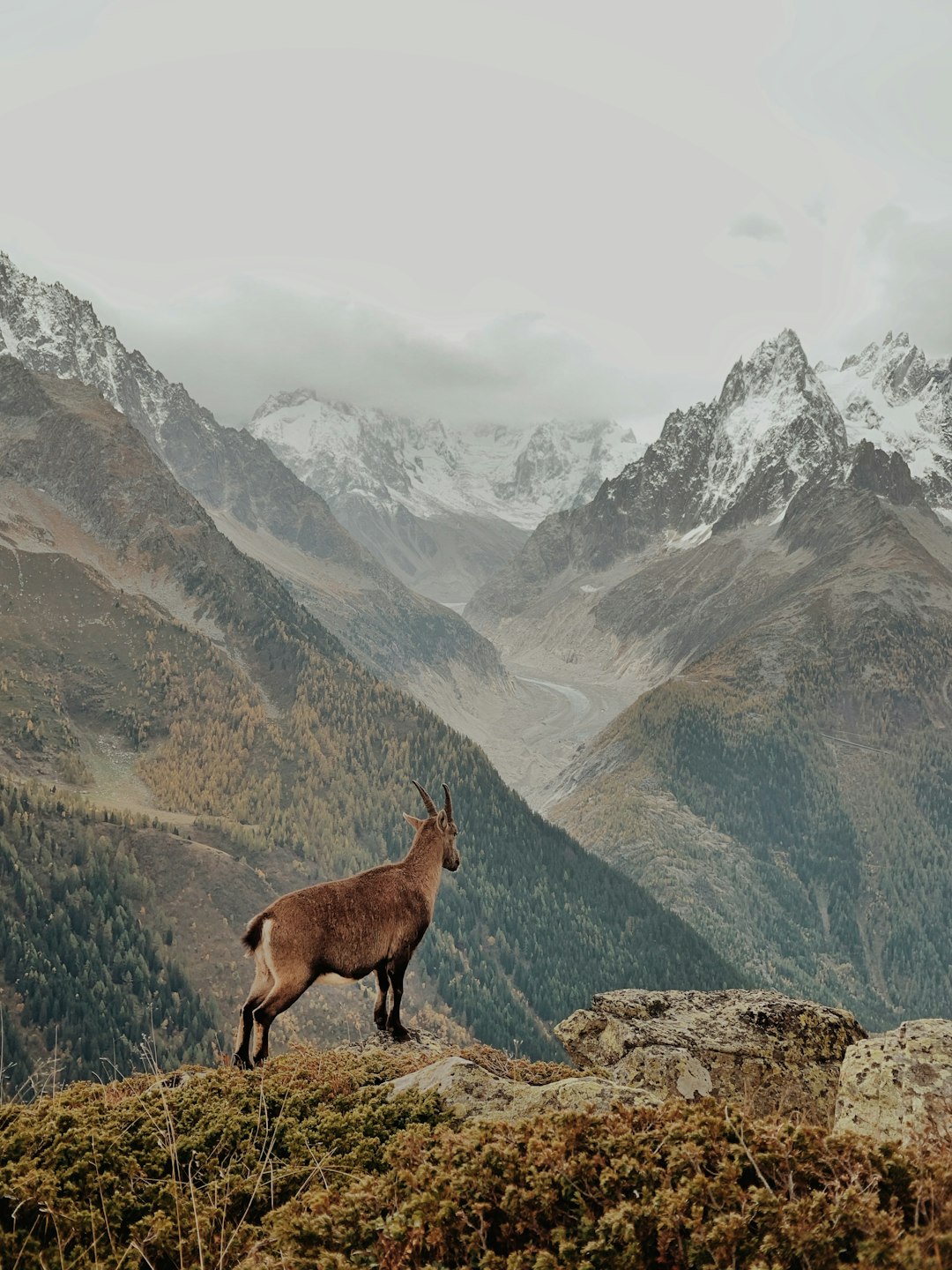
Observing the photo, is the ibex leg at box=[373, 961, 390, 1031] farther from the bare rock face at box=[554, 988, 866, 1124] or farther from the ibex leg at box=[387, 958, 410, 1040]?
the bare rock face at box=[554, 988, 866, 1124]

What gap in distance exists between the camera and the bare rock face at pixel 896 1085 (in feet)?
28.9

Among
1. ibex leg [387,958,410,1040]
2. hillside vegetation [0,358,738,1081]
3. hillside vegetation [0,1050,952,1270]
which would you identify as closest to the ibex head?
ibex leg [387,958,410,1040]

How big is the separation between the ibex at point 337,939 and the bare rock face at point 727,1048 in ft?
10.5

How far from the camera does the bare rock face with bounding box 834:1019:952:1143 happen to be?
8805 millimetres

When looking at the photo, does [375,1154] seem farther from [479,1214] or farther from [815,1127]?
[815,1127]

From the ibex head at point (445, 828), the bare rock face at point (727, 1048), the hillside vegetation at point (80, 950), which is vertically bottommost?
the hillside vegetation at point (80, 950)

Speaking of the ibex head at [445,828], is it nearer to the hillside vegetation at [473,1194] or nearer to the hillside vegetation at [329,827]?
the hillside vegetation at [473,1194]

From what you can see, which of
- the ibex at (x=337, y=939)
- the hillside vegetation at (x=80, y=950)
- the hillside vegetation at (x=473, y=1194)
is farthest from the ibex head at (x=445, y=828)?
the hillside vegetation at (x=80, y=950)

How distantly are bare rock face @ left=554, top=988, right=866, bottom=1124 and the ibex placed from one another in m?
3.20

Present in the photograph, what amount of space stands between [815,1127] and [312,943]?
8.77 metres

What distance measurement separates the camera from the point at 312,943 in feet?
42.3

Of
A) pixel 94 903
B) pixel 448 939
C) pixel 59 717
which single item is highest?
pixel 59 717

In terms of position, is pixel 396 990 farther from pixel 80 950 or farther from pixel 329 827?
pixel 329 827

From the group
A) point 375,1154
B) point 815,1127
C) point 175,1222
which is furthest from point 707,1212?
point 175,1222
